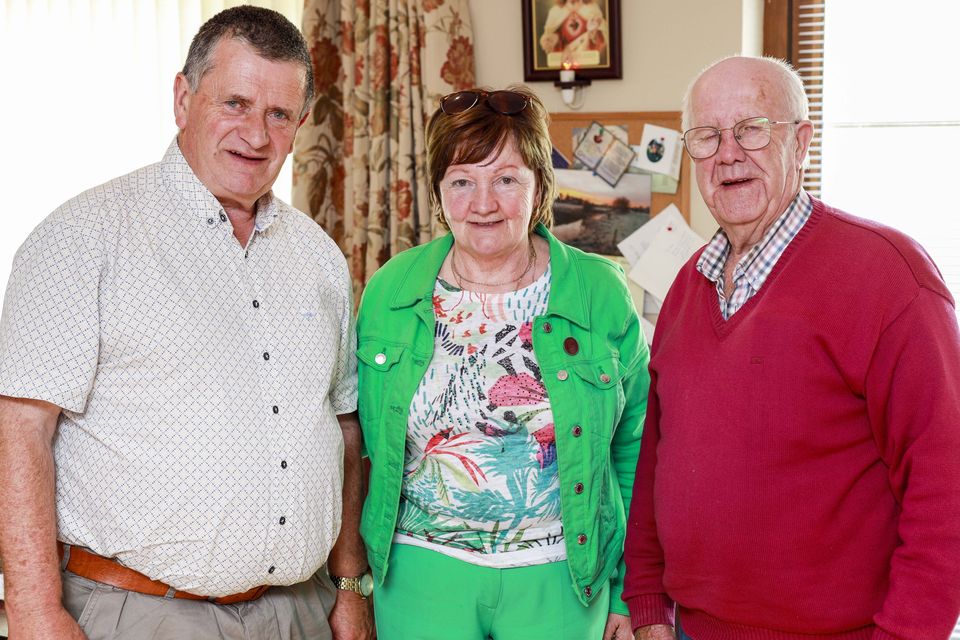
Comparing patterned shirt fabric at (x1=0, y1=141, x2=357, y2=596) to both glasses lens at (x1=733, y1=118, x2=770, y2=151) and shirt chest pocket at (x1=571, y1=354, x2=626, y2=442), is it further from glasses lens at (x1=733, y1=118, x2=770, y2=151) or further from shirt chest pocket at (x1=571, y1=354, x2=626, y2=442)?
glasses lens at (x1=733, y1=118, x2=770, y2=151)

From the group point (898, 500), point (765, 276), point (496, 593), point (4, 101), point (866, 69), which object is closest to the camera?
point (898, 500)

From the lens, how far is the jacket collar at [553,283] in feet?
5.94

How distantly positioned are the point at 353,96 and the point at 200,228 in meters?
1.61

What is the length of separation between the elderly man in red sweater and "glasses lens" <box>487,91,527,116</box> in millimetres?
362

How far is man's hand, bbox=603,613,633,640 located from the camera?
1845 mm

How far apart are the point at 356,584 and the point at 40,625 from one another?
623 mm

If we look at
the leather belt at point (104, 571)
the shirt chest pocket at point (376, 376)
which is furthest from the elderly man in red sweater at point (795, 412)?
the leather belt at point (104, 571)

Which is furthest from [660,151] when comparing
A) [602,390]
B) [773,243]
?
[773,243]

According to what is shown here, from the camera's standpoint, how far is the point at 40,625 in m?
1.41

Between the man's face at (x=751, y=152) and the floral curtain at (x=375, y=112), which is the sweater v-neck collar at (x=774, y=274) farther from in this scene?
the floral curtain at (x=375, y=112)

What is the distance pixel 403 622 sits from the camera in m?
1.79

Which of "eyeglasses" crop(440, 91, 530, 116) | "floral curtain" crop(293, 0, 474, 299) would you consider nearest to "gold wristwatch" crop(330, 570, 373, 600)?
"eyeglasses" crop(440, 91, 530, 116)

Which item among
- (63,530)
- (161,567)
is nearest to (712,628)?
(161,567)

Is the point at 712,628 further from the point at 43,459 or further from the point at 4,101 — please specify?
the point at 4,101
